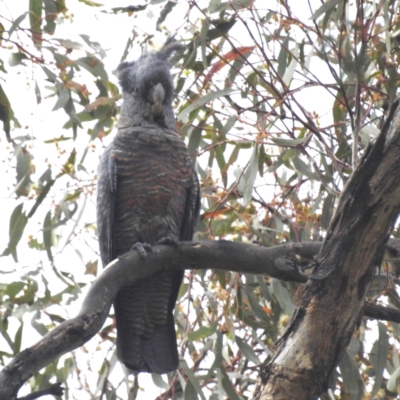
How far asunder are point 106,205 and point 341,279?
51.2 inches

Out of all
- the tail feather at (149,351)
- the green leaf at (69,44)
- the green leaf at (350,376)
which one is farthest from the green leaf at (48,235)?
the green leaf at (350,376)

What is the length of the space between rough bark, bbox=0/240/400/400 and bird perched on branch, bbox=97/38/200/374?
596 mm

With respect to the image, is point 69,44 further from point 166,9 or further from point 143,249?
point 143,249

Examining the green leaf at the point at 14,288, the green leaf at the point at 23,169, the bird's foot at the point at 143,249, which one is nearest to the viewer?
the bird's foot at the point at 143,249

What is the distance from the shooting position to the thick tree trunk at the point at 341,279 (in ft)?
5.93

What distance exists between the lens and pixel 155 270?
2.30 meters

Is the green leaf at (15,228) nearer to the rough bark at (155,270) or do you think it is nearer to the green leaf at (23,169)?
the green leaf at (23,169)

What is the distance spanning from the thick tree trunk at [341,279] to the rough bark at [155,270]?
18 centimetres

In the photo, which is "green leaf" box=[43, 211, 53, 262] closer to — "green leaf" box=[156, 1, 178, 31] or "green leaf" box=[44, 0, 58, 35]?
"green leaf" box=[44, 0, 58, 35]

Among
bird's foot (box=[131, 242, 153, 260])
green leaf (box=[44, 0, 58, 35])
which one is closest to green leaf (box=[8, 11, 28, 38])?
green leaf (box=[44, 0, 58, 35])

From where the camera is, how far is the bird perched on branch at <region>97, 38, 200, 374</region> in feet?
9.49

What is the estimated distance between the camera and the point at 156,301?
2.96 meters

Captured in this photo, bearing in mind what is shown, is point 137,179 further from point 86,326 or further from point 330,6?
point 86,326

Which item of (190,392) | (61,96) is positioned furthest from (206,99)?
(190,392)
